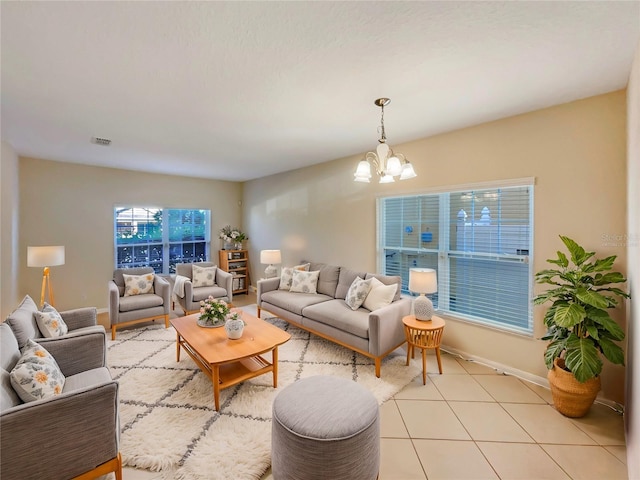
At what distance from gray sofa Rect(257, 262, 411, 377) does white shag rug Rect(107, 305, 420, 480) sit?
0.23 metres

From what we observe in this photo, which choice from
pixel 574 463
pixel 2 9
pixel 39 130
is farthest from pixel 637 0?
Result: pixel 39 130

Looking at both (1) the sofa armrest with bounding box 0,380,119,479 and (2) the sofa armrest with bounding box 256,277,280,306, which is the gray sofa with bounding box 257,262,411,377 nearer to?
(2) the sofa armrest with bounding box 256,277,280,306

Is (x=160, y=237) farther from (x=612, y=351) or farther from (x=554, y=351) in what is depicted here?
(x=612, y=351)

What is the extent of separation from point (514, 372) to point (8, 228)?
620cm

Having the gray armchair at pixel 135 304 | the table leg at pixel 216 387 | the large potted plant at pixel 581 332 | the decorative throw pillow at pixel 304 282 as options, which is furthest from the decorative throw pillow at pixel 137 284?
the large potted plant at pixel 581 332

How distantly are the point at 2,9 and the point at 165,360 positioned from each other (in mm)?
3053

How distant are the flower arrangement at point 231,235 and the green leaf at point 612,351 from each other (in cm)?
592

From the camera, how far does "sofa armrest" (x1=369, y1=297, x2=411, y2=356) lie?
2.84 meters

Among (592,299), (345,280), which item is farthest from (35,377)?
(592,299)

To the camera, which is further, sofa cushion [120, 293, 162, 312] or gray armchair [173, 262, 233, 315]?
gray armchair [173, 262, 233, 315]

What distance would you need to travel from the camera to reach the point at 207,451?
1.90 metres

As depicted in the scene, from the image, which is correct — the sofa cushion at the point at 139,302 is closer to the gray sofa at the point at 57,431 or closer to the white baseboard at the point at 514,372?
the gray sofa at the point at 57,431

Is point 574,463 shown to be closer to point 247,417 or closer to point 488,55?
point 247,417

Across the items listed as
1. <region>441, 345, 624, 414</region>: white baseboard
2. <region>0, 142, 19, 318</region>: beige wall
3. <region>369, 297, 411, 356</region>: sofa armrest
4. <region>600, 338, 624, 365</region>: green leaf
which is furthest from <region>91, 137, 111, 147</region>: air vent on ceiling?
<region>600, 338, 624, 365</region>: green leaf
